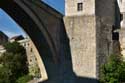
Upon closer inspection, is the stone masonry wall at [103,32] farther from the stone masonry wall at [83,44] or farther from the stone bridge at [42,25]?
the stone bridge at [42,25]

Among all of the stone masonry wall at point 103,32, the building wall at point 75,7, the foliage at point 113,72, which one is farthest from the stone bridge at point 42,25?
the foliage at point 113,72

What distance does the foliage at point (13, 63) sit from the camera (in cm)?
3194

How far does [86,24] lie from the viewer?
83.6ft

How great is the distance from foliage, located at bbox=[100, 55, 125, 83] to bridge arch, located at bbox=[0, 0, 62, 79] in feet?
8.63

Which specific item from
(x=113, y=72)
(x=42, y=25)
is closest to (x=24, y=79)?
(x=42, y=25)

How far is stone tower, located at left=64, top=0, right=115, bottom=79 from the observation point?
25.0 m

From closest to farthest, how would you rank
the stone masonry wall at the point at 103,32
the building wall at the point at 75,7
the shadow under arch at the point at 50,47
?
1. the shadow under arch at the point at 50,47
2. the stone masonry wall at the point at 103,32
3. the building wall at the point at 75,7

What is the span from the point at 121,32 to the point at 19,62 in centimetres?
971

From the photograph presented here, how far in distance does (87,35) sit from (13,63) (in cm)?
994

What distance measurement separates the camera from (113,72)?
25.1 meters

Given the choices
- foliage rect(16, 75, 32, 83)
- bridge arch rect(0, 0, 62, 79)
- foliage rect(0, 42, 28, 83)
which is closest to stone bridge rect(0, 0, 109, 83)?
bridge arch rect(0, 0, 62, 79)

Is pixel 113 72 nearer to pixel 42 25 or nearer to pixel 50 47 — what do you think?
pixel 50 47

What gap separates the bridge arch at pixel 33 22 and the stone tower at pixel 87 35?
0.90 m

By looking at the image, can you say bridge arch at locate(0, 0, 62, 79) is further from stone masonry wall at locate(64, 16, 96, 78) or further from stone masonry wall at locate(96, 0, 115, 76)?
stone masonry wall at locate(96, 0, 115, 76)
